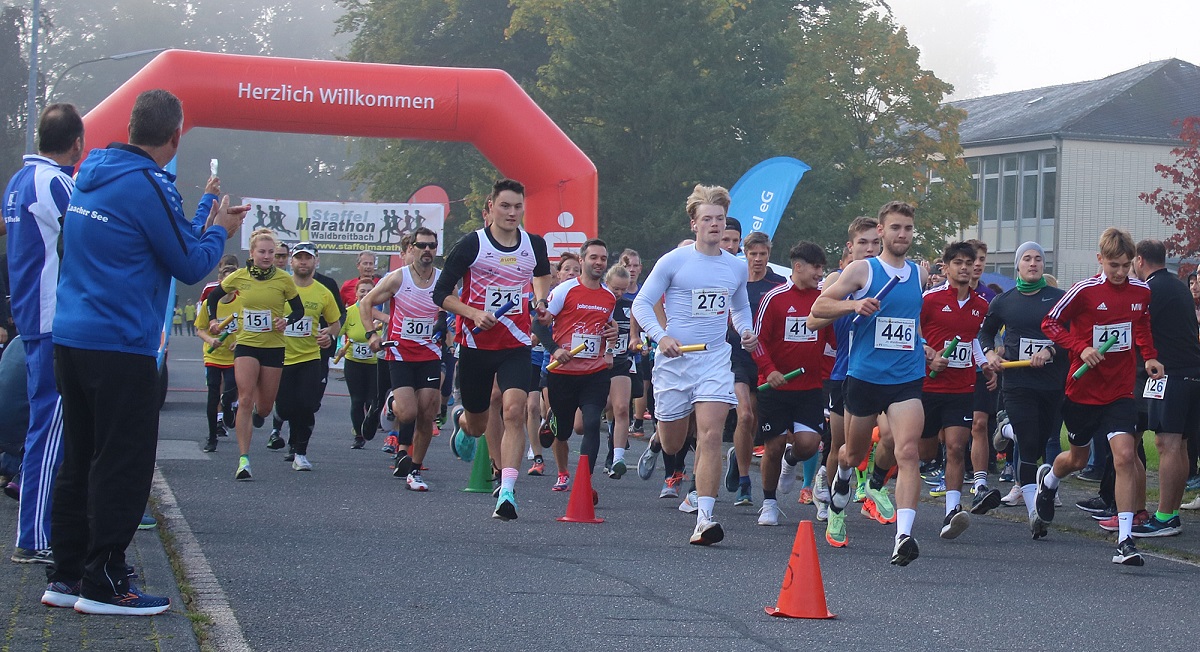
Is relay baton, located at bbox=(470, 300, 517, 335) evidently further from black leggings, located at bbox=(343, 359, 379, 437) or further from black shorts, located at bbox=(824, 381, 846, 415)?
black leggings, located at bbox=(343, 359, 379, 437)

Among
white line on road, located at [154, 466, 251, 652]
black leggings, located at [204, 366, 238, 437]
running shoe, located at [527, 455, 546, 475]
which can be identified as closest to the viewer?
white line on road, located at [154, 466, 251, 652]

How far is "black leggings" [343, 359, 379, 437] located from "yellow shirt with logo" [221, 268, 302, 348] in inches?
122

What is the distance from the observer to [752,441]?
11.4 m

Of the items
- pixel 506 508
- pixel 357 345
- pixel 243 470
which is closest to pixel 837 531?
pixel 506 508

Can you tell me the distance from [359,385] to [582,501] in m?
6.50

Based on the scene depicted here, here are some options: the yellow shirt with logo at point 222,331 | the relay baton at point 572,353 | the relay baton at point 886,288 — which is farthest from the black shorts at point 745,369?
the yellow shirt with logo at point 222,331

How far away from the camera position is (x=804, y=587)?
21.7 feet

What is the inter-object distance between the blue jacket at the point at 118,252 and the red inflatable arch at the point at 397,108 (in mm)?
13286

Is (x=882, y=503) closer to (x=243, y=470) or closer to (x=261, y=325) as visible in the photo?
(x=243, y=470)

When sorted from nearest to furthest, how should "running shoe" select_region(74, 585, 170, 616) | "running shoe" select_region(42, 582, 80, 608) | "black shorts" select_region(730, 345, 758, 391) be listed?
"running shoe" select_region(74, 585, 170, 616), "running shoe" select_region(42, 582, 80, 608), "black shorts" select_region(730, 345, 758, 391)

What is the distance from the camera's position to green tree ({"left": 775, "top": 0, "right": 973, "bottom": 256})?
43.3 m

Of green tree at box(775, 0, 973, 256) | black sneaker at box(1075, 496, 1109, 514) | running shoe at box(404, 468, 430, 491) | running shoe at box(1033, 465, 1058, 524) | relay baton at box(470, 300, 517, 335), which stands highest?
green tree at box(775, 0, 973, 256)

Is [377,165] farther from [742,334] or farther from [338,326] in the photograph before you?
[742,334]

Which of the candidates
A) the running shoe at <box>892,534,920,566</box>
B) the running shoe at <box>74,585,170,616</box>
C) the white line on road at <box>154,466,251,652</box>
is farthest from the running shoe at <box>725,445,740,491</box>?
the running shoe at <box>74,585,170,616</box>
